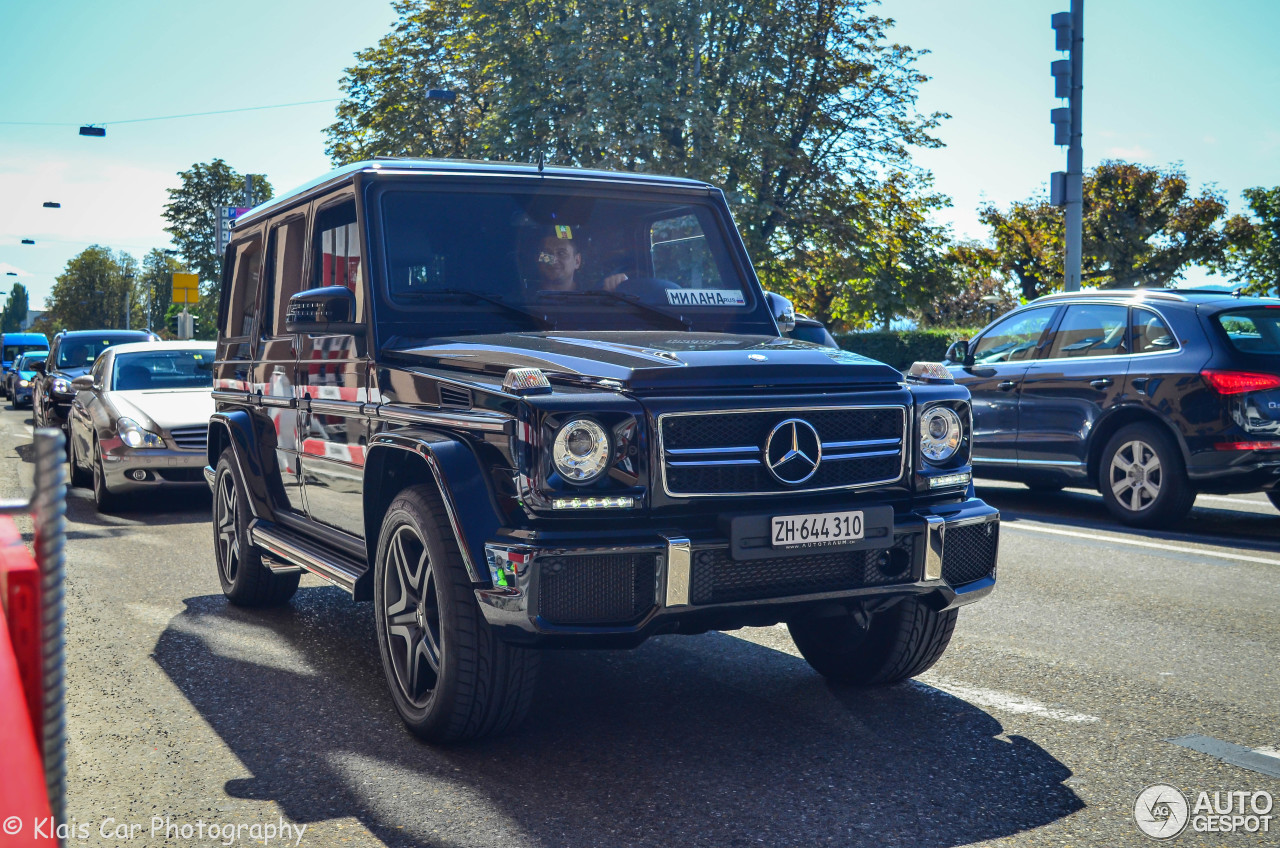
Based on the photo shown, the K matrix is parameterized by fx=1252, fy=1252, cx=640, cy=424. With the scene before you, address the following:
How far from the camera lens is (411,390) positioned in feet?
14.4

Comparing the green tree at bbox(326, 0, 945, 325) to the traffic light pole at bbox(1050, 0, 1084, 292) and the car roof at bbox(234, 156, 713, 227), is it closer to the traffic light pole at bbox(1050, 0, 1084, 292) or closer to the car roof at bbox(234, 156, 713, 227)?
the traffic light pole at bbox(1050, 0, 1084, 292)

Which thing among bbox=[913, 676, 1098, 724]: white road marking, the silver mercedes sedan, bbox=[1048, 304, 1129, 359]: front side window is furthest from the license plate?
the silver mercedes sedan

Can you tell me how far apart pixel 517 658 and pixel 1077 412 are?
7092 millimetres

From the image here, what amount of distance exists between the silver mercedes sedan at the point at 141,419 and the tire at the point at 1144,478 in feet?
22.6

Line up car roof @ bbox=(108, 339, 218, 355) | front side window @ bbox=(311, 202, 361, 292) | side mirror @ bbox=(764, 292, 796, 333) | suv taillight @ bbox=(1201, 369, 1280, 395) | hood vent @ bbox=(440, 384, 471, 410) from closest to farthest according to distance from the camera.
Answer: hood vent @ bbox=(440, 384, 471, 410) → front side window @ bbox=(311, 202, 361, 292) → side mirror @ bbox=(764, 292, 796, 333) → suv taillight @ bbox=(1201, 369, 1280, 395) → car roof @ bbox=(108, 339, 218, 355)

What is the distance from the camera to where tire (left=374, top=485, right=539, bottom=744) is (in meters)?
3.78

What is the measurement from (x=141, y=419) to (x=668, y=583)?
8259 mm

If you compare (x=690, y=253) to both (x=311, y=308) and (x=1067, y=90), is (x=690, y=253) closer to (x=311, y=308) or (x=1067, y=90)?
(x=311, y=308)

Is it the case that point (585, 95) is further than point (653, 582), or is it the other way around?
point (585, 95)

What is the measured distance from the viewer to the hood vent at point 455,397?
155 inches

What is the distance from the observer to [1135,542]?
8609 millimetres

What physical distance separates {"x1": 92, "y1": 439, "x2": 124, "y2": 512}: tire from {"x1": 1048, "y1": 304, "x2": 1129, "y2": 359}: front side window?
7913 mm

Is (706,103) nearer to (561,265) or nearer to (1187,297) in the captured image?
(1187,297)

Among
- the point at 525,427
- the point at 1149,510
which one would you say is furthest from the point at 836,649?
the point at 1149,510
